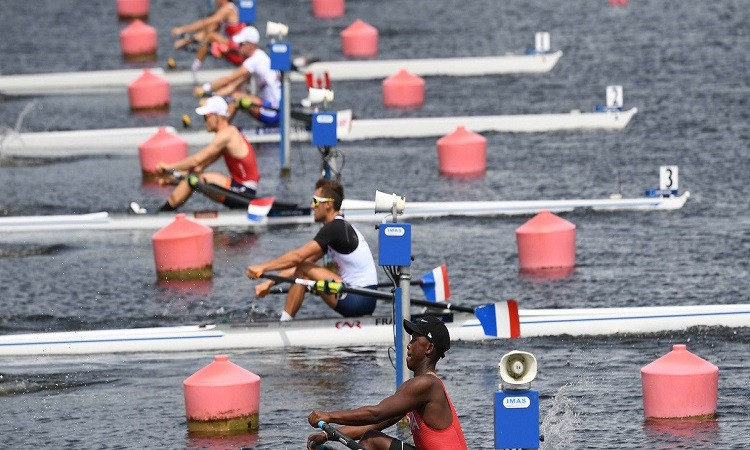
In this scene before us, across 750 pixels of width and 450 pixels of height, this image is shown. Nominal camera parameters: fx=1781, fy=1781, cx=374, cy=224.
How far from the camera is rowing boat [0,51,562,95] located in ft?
104

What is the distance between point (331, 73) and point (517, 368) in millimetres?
21491

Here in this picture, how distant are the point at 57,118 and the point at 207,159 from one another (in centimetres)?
889

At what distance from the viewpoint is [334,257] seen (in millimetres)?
16188

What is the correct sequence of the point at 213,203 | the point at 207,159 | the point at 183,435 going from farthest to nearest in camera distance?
the point at 213,203
the point at 207,159
the point at 183,435

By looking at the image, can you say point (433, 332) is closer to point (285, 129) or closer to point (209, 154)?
point (209, 154)

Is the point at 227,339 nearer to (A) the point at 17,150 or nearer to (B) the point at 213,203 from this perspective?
(B) the point at 213,203

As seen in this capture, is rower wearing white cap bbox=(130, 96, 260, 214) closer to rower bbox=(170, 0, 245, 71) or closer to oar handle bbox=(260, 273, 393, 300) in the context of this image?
oar handle bbox=(260, 273, 393, 300)

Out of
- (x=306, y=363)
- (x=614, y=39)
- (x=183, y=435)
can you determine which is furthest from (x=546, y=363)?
(x=614, y=39)

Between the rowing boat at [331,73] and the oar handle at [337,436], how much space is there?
20869 mm

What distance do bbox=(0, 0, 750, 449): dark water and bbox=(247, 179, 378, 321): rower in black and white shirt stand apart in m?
0.59

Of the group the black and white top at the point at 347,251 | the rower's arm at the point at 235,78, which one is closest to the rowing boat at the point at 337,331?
the black and white top at the point at 347,251

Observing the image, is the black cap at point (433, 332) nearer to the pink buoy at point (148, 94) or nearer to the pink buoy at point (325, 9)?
the pink buoy at point (148, 94)

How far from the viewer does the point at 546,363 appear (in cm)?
1544

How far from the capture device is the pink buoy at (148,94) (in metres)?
29.8
